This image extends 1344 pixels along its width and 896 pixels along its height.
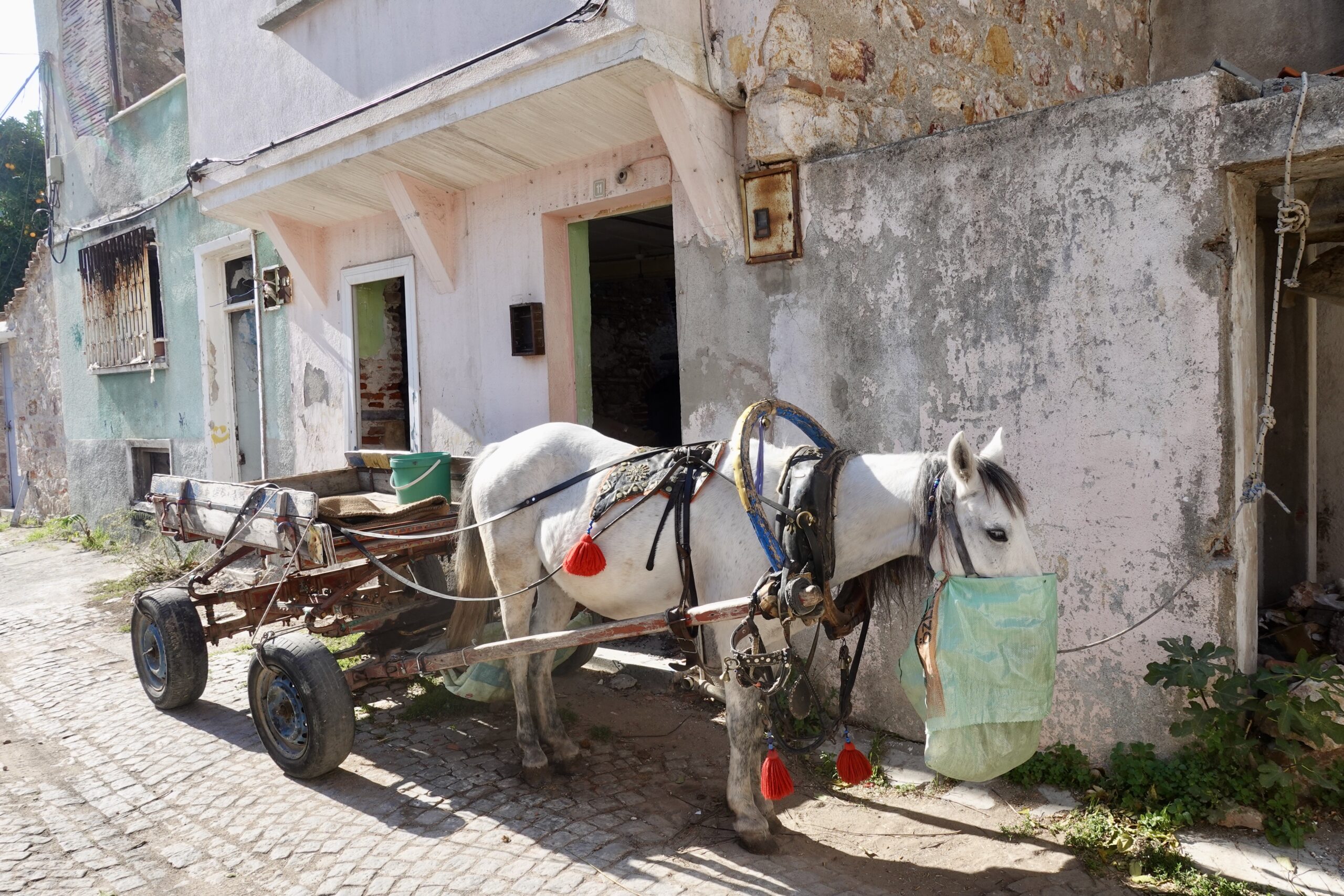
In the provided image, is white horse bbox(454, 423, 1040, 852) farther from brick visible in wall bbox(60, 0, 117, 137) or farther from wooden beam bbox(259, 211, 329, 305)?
brick visible in wall bbox(60, 0, 117, 137)

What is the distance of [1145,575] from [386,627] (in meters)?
3.97

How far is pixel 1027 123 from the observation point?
389cm

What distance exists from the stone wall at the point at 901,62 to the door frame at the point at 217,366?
7.14m

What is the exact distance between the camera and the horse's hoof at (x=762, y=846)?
11.4 ft

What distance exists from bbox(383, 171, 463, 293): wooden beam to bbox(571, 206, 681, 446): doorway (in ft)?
8.74

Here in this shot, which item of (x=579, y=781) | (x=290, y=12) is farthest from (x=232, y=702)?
(x=290, y=12)

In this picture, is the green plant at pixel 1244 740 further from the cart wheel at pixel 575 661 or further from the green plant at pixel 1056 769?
the cart wheel at pixel 575 661

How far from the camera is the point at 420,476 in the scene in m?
5.62

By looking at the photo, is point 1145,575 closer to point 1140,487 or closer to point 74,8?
point 1140,487

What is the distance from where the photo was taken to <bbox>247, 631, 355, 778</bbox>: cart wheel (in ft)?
13.5

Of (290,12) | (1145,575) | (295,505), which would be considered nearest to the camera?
(1145,575)

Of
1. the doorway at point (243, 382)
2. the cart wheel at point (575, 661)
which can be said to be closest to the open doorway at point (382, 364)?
the doorway at point (243, 382)

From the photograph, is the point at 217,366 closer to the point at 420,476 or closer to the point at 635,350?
the point at 635,350

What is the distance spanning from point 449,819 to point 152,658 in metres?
2.65
